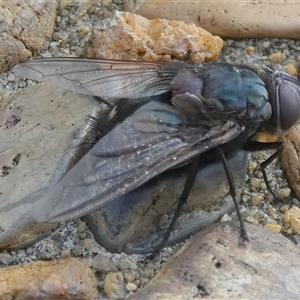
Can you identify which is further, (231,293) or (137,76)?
(137,76)

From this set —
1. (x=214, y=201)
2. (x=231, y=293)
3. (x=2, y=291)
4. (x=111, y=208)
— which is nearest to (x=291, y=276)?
(x=231, y=293)

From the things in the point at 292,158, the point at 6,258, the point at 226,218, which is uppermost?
the point at 292,158

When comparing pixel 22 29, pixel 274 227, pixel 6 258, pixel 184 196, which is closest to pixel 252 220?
pixel 274 227

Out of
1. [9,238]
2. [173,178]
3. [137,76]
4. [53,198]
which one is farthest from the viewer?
[137,76]

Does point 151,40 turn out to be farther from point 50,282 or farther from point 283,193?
point 50,282

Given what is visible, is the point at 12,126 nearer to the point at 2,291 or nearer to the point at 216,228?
the point at 2,291
